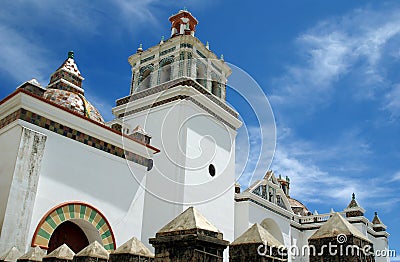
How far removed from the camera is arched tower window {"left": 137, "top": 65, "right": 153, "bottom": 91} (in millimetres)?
14719

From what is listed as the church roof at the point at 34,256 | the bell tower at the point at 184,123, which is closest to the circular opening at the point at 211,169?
the bell tower at the point at 184,123

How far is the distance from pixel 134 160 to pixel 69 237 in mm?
2213

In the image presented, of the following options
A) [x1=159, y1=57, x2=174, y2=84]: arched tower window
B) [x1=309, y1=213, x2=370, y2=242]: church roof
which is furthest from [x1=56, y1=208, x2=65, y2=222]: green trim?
[x1=159, y1=57, x2=174, y2=84]: arched tower window

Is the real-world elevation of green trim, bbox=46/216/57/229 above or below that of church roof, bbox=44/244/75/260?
above

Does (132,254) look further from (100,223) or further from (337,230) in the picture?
(100,223)

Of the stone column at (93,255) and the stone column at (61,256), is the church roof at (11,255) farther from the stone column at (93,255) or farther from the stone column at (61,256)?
the stone column at (93,255)

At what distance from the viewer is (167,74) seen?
14523 millimetres

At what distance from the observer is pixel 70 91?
34.3ft

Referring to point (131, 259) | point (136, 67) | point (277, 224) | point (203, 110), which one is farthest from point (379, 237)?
point (131, 259)

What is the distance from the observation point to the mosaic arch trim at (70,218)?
23.4 feet

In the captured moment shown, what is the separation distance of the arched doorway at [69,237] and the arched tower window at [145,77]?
7365mm

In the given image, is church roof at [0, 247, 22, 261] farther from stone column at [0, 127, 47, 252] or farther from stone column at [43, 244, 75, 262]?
stone column at [43, 244, 75, 262]

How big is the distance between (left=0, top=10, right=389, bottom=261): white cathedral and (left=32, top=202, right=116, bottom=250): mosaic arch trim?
0.7 inches

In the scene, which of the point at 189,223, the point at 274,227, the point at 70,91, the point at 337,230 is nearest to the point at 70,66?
the point at 70,91
